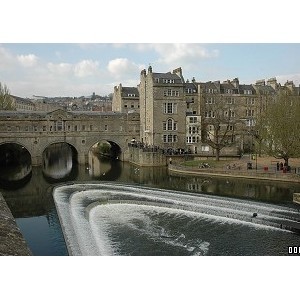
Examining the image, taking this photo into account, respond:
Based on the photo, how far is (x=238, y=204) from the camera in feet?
98.6

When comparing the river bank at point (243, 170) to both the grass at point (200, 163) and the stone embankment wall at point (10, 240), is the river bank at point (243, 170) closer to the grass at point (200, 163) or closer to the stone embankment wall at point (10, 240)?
the grass at point (200, 163)

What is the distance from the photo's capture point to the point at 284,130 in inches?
1619

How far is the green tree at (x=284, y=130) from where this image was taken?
4041 cm

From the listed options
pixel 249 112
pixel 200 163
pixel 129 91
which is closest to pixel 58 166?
pixel 200 163

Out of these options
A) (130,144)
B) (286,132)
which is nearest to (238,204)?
(286,132)

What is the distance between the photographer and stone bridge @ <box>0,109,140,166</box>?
178 ft

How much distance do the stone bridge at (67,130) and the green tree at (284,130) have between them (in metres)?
Result: 22.5

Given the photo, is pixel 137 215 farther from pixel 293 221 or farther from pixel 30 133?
pixel 30 133

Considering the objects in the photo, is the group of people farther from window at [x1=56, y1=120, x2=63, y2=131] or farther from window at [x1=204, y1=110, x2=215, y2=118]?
window at [x1=56, y1=120, x2=63, y2=131]

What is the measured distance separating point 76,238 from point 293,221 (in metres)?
14.0

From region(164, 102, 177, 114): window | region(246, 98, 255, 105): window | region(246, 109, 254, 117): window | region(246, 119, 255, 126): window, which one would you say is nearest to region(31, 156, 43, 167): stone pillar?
region(164, 102, 177, 114): window

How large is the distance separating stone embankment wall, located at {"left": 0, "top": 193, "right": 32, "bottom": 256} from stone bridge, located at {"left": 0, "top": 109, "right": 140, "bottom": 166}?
29.6 m

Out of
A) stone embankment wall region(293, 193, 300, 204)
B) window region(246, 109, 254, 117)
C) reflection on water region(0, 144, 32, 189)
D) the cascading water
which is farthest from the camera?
window region(246, 109, 254, 117)

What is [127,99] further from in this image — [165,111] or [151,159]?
[151,159]
